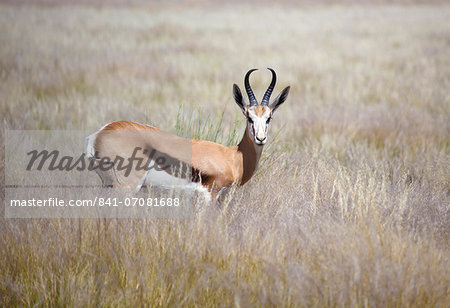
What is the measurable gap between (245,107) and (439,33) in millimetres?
17558

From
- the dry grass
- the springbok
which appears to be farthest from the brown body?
the dry grass

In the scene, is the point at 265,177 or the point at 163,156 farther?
the point at 265,177

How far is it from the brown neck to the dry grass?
14.2 inches

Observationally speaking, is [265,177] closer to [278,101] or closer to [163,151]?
[278,101]

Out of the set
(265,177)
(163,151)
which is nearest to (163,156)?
(163,151)

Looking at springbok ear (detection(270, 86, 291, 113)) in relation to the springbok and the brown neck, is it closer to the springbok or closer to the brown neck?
the springbok

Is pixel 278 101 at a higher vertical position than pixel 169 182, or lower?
higher

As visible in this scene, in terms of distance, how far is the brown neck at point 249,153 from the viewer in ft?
12.5

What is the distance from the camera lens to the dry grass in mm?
2875

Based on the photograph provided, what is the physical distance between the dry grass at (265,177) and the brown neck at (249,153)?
360mm

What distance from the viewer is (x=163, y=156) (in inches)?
143

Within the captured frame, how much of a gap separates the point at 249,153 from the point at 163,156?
0.72 m

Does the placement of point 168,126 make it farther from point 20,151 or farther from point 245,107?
point 245,107

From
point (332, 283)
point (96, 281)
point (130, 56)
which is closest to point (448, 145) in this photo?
point (332, 283)
